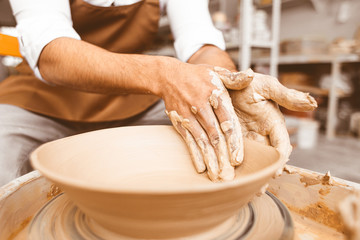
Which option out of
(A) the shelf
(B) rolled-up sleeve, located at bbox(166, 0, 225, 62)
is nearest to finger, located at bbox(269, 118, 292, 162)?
(B) rolled-up sleeve, located at bbox(166, 0, 225, 62)

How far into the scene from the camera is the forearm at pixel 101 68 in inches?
31.2

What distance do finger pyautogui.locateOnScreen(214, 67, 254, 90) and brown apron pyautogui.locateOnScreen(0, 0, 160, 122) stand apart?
59 centimetres

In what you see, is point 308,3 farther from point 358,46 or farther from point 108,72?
point 108,72

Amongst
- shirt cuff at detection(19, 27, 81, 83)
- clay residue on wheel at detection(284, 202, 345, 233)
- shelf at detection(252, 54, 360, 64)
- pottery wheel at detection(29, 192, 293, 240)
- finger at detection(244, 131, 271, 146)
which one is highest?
shirt cuff at detection(19, 27, 81, 83)

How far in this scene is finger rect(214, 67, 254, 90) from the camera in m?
0.64

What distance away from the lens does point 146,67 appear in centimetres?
80

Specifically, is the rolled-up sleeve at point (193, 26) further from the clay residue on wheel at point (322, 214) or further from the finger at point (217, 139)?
the clay residue on wheel at point (322, 214)

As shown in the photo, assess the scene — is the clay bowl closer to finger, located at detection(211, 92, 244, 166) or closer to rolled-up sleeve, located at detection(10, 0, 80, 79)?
finger, located at detection(211, 92, 244, 166)

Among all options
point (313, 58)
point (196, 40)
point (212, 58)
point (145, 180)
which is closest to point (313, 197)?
point (145, 180)

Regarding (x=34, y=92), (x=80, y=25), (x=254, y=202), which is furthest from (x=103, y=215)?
(x=80, y=25)

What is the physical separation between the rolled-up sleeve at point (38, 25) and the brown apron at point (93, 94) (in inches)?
7.1

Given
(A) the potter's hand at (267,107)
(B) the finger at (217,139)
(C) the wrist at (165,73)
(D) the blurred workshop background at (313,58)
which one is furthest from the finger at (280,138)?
(D) the blurred workshop background at (313,58)

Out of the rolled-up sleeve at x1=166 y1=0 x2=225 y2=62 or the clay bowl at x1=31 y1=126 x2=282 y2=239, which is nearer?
the clay bowl at x1=31 y1=126 x2=282 y2=239

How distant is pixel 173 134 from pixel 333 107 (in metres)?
2.96
